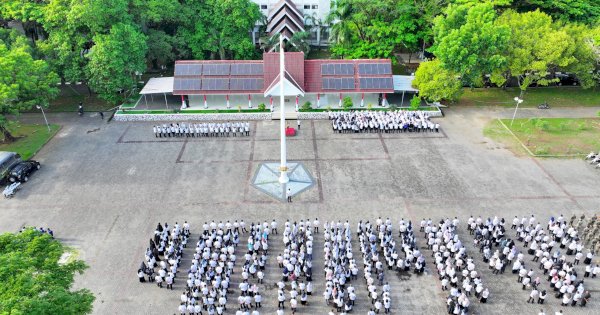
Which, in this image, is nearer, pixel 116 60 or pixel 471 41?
pixel 471 41

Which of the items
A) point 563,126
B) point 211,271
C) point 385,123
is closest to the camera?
point 211,271

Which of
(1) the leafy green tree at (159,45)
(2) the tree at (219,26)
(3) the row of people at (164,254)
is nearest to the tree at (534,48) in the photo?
(2) the tree at (219,26)

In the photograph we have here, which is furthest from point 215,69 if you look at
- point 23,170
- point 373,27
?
point 23,170

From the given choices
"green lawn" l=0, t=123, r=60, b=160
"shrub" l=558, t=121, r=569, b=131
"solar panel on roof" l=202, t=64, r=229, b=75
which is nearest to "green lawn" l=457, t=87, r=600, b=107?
"shrub" l=558, t=121, r=569, b=131

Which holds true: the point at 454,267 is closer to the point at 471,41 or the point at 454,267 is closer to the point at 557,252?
the point at 557,252

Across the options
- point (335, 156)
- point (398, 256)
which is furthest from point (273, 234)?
point (335, 156)
